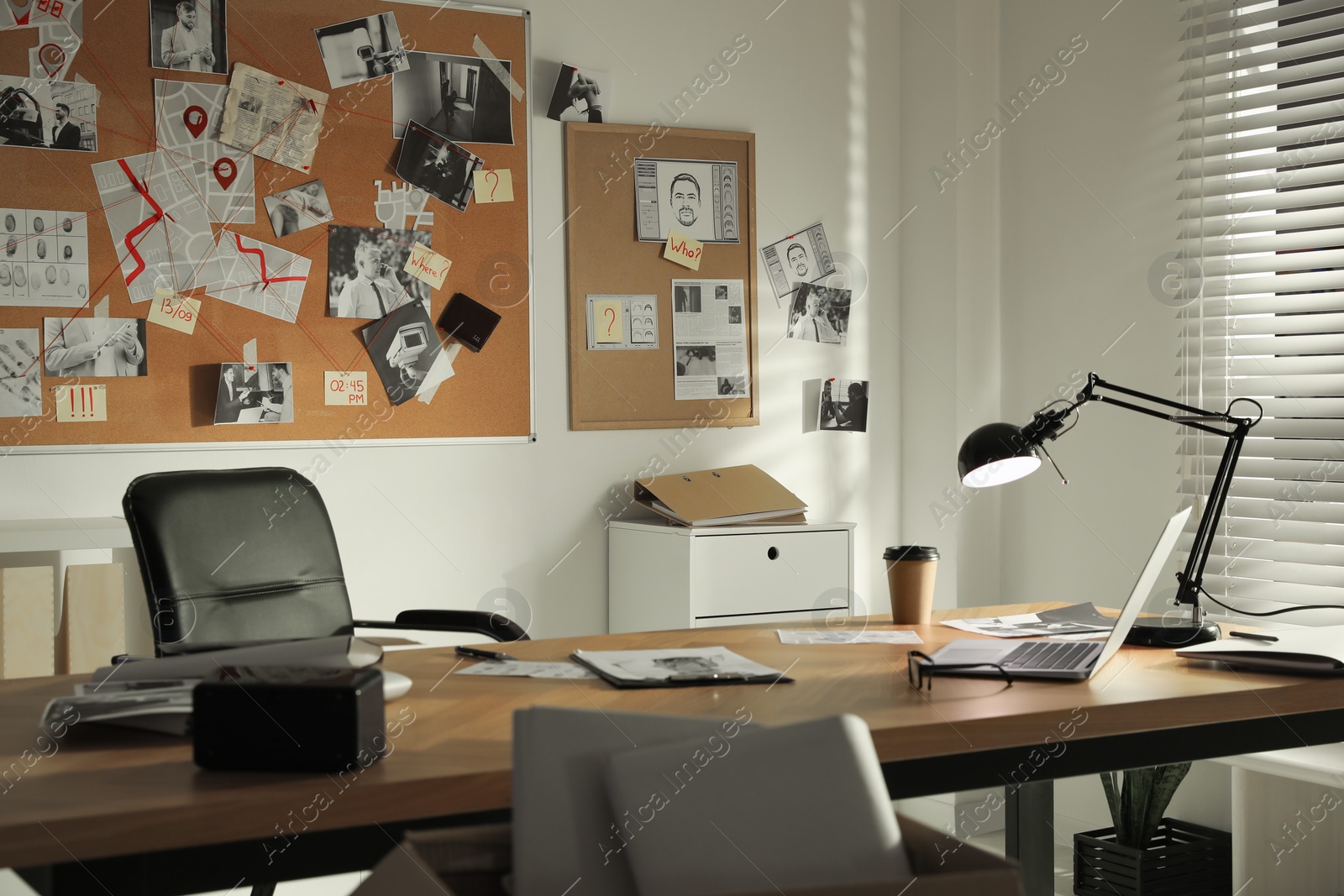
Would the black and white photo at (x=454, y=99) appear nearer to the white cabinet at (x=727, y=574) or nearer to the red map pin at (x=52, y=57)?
the red map pin at (x=52, y=57)

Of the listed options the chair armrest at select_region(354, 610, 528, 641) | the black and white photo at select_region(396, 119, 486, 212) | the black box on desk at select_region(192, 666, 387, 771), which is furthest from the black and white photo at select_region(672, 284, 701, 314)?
the black box on desk at select_region(192, 666, 387, 771)

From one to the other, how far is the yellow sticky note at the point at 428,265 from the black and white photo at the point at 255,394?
433mm

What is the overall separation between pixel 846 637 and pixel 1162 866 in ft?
4.74

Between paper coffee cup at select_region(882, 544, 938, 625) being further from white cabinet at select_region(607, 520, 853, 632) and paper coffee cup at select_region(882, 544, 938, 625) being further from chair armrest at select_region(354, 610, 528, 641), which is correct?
white cabinet at select_region(607, 520, 853, 632)

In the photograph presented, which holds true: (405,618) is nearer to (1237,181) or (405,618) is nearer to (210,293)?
(210,293)

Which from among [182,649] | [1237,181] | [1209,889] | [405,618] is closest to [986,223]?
[1237,181]

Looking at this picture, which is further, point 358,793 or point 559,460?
point 559,460

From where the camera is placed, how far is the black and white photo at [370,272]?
9.93 feet

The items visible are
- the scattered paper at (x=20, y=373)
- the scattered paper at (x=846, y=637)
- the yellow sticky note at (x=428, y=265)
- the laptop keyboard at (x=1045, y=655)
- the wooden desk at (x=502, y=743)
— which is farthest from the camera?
the yellow sticky note at (x=428, y=265)

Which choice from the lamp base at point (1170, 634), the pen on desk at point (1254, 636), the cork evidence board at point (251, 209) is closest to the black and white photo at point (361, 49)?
the cork evidence board at point (251, 209)

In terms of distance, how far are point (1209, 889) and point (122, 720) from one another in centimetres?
262

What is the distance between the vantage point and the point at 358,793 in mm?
1076

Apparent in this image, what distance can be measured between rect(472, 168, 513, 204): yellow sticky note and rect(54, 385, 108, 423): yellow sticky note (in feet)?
3.64

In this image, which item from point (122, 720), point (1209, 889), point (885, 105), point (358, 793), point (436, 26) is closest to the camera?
point (358, 793)
